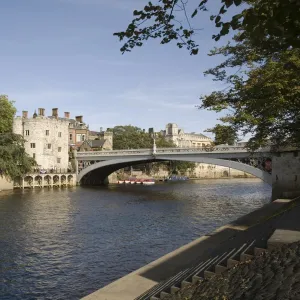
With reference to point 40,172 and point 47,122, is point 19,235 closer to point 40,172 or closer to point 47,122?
point 40,172

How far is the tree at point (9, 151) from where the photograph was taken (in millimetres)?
56972

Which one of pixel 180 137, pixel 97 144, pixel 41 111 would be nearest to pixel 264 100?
pixel 41 111

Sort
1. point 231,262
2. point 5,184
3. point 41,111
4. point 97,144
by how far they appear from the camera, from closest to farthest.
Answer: point 231,262, point 5,184, point 41,111, point 97,144

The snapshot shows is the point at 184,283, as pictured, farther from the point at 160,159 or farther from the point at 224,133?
the point at 160,159

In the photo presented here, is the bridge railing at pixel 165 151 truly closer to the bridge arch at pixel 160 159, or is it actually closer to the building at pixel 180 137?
the bridge arch at pixel 160 159

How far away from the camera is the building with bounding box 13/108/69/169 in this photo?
72.9 metres

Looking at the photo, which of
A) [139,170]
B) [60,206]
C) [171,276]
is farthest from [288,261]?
[139,170]

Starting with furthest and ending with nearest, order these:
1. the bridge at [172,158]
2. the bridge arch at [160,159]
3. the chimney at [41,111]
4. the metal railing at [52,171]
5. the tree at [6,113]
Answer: the chimney at [41,111]
the metal railing at [52,171]
the tree at [6,113]
the bridge at [172,158]
the bridge arch at [160,159]

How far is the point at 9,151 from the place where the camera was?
56.3 metres

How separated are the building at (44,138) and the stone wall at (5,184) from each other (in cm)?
1149

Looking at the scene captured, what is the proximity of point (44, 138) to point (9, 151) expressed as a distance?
17.7 metres

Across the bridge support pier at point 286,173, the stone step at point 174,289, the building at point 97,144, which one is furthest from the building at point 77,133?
the stone step at point 174,289

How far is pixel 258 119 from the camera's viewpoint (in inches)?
789

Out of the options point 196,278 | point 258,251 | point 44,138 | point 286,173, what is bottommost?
point 196,278
